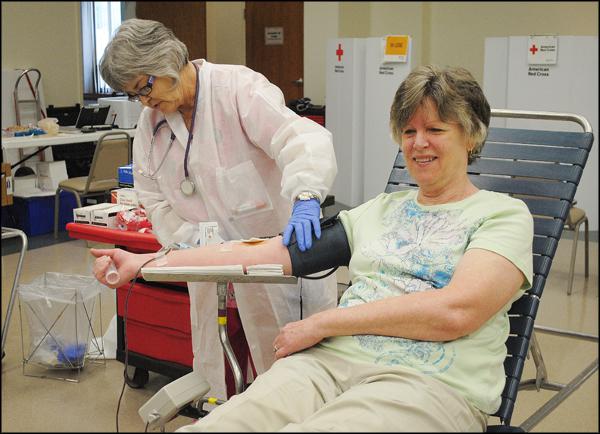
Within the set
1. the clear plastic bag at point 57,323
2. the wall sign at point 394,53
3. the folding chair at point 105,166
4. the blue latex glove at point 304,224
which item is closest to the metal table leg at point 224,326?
the blue latex glove at point 304,224

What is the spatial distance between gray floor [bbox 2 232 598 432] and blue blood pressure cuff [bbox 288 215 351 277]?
443mm

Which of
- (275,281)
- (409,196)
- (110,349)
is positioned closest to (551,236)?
(409,196)

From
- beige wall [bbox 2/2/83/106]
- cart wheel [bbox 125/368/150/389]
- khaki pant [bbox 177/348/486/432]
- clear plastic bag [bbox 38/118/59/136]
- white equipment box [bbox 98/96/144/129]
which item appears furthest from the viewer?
clear plastic bag [bbox 38/118/59/136]

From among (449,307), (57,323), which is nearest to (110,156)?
(57,323)

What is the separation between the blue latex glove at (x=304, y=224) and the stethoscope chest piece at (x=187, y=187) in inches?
16.6

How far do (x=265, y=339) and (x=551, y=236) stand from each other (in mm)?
843

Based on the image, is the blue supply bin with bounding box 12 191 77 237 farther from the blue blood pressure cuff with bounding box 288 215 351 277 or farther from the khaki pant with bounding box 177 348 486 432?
the khaki pant with bounding box 177 348 486 432

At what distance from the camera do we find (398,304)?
1519 millimetres

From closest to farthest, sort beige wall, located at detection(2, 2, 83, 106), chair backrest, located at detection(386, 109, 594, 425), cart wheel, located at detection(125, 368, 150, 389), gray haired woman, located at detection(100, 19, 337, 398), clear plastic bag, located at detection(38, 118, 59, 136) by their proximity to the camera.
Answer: beige wall, located at detection(2, 2, 83, 106) < chair backrest, located at detection(386, 109, 594, 425) < gray haired woman, located at detection(100, 19, 337, 398) < cart wheel, located at detection(125, 368, 150, 389) < clear plastic bag, located at detection(38, 118, 59, 136)

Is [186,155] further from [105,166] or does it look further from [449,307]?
[105,166]

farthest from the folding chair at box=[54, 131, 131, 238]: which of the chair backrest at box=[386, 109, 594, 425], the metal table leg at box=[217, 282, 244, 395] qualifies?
the metal table leg at box=[217, 282, 244, 395]

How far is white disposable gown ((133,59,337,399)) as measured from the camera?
2035mm

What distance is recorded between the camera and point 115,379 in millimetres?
2930

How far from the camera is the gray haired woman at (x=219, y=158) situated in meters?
1.90
